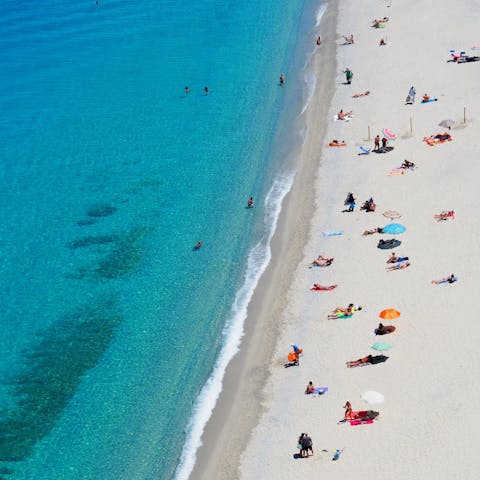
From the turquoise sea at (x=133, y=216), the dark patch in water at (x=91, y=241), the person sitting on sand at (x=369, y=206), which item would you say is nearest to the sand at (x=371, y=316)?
the person sitting on sand at (x=369, y=206)

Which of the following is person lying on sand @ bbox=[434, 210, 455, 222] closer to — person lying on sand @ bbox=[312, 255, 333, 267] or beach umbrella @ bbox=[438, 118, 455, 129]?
person lying on sand @ bbox=[312, 255, 333, 267]

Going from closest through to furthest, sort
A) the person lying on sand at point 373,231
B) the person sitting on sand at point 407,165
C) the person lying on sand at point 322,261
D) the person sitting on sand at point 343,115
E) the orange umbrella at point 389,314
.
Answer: the orange umbrella at point 389,314
the person lying on sand at point 322,261
the person lying on sand at point 373,231
the person sitting on sand at point 407,165
the person sitting on sand at point 343,115

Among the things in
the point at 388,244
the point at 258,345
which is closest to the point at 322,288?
the point at 388,244

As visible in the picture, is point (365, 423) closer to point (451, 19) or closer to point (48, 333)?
point (48, 333)

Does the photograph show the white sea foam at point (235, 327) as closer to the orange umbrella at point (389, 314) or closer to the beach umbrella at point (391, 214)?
the beach umbrella at point (391, 214)

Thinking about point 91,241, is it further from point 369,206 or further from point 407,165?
point 407,165

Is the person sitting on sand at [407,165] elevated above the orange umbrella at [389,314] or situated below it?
above
